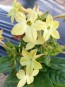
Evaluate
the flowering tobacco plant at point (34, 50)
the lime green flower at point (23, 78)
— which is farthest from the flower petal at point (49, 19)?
the lime green flower at point (23, 78)

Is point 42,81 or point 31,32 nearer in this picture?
point 31,32

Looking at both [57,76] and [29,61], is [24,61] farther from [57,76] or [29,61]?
[57,76]

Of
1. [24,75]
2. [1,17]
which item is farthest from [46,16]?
[1,17]

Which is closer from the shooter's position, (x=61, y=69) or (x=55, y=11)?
(x=61, y=69)

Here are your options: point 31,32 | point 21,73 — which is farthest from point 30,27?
point 21,73

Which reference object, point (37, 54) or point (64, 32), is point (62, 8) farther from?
point (37, 54)

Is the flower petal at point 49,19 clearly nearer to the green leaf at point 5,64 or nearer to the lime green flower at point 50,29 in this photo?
the lime green flower at point 50,29

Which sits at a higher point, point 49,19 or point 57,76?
point 49,19
